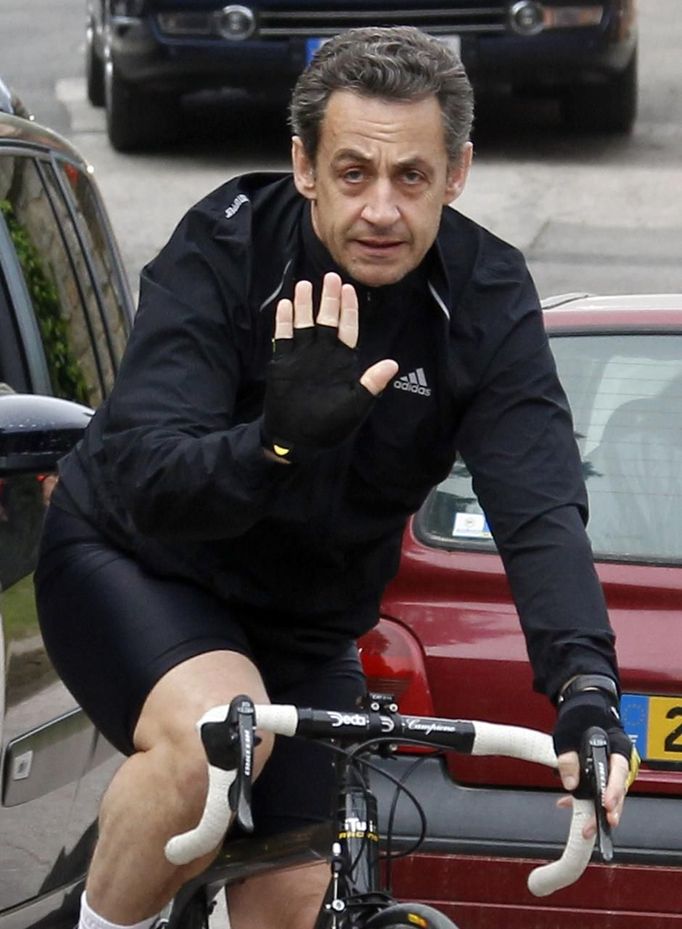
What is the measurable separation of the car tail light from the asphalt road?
281 inches

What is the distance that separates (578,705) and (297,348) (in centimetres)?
55

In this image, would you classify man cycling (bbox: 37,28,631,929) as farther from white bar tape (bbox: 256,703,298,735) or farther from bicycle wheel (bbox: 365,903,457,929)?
bicycle wheel (bbox: 365,903,457,929)

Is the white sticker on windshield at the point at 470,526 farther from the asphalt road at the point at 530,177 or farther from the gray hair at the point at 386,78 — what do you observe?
the asphalt road at the point at 530,177

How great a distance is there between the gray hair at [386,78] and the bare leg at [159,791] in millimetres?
733

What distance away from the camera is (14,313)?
4777mm

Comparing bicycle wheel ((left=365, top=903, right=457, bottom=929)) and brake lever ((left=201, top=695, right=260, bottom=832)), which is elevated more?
brake lever ((left=201, top=695, right=260, bottom=832))

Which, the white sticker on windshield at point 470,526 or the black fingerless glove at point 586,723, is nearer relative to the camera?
the black fingerless glove at point 586,723

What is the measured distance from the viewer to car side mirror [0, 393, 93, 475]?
13.3 feet

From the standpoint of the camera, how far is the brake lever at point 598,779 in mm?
2748

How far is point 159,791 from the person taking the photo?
9.98 ft

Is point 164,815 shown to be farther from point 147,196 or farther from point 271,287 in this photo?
point 147,196

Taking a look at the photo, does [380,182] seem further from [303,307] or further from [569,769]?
[569,769]

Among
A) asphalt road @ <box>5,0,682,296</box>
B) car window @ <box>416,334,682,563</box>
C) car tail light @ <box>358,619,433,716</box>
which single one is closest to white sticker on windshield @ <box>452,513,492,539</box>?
car window @ <box>416,334,682,563</box>

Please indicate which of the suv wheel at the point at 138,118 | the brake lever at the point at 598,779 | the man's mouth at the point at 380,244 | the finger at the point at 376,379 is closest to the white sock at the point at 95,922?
the brake lever at the point at 598,779
